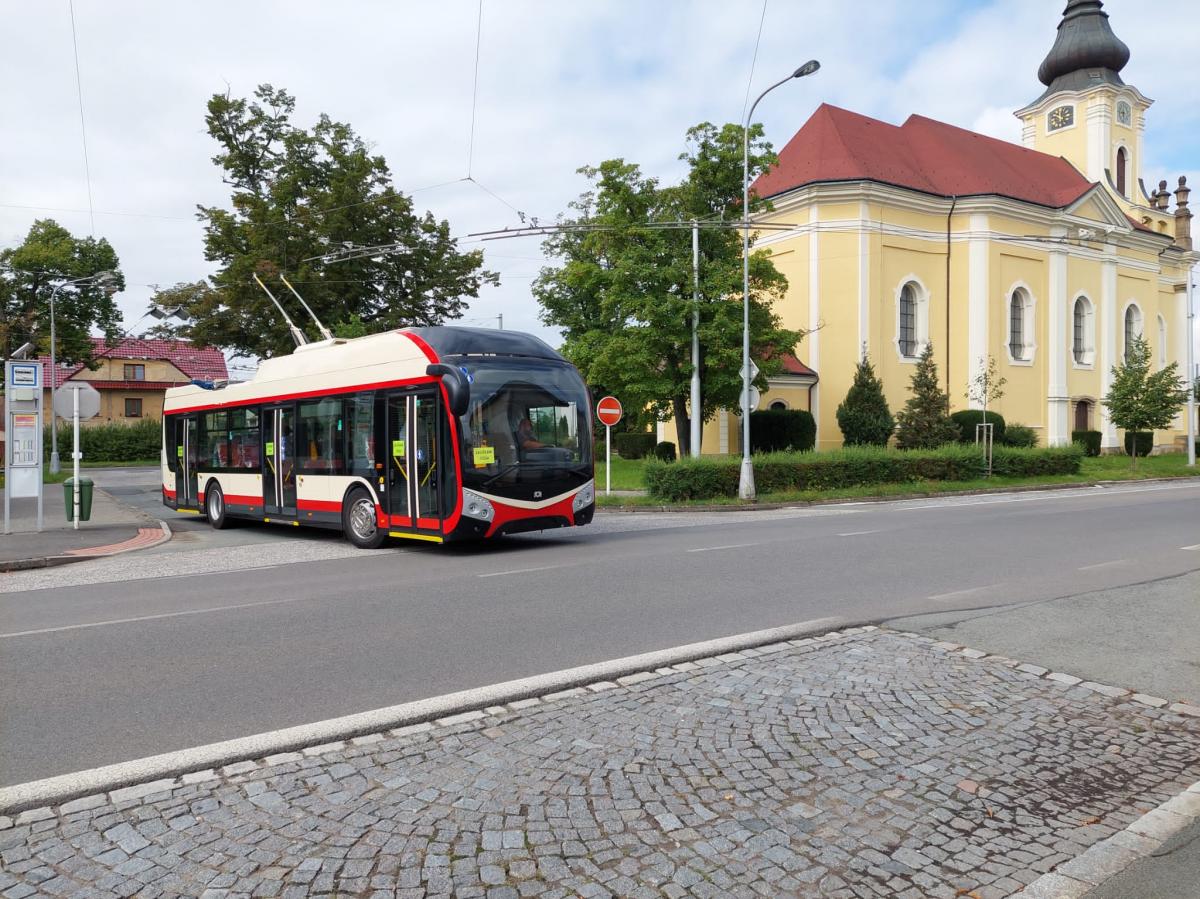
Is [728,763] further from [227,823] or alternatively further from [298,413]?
[298,413]

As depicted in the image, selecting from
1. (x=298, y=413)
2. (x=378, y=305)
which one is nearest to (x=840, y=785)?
(x=298, y=413)

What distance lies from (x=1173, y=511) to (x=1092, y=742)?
1768 centimetres

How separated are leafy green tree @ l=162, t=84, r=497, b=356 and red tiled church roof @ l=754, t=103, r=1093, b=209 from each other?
54.3ft

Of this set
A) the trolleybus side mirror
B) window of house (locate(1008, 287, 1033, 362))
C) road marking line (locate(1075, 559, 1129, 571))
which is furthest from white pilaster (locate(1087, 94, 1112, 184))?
the trolleybus side mirror

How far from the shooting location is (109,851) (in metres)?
3.53

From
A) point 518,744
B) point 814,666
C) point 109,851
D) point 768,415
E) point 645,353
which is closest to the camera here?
point 109,851

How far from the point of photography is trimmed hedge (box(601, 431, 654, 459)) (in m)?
51.5

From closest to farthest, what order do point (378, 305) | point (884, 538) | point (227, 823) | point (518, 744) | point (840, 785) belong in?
1. point (227, 823)
2. point (840, 785)
3. point (518, 744)
4. point (884, 538)
5. point (378, 305)

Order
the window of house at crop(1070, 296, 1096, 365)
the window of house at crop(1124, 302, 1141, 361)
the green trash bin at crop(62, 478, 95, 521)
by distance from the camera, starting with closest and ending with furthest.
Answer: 1. the green trash bin at crop(62, 478, 95, 521)
2. the window of house at crop(1070, 296, 1096, 365)
3. the window of house at crop(1124, 302, 1141, 361)

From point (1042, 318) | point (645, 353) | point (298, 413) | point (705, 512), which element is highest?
point (1042, 318)

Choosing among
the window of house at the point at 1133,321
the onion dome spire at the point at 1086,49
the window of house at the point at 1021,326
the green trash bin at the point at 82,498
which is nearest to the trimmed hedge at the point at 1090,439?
the window of house at the point at 1021,326

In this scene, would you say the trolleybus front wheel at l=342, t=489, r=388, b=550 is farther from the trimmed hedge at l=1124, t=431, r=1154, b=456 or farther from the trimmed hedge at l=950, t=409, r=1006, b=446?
the trimmed hedge at l=1124, t=431, r=1154, b=456

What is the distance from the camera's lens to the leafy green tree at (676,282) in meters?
30.1

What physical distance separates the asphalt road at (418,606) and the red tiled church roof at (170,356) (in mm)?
56882
